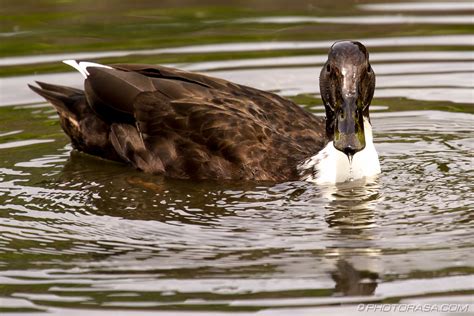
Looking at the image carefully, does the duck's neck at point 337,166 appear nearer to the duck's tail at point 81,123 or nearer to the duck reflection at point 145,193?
the duck reflection at point 145,193

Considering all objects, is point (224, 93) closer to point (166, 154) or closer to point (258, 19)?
point (166, 154)

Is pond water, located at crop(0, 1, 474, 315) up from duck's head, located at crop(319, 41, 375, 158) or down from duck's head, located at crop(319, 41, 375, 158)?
down

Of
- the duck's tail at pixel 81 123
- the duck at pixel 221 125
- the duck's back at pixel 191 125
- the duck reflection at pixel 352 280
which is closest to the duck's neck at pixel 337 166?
the duck at pixel 221 125

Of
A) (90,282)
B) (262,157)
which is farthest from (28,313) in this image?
(262,157)

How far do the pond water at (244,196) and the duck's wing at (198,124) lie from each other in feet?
0.63

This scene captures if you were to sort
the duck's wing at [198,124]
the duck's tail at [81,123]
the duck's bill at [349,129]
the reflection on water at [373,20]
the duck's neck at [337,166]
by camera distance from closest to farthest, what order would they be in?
the duck's bill at [349,129], the duck's neck at [337,166], the duck's wing at [198,124], the duck's tail at [81,123], the reflection on water at [373,20]

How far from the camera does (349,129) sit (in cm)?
1009

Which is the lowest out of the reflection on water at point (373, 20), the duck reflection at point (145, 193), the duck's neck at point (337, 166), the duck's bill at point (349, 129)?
the duck reflection at point (145, 193)

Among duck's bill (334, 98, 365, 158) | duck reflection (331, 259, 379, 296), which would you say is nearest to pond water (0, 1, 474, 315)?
duck reflection (331, 259, 379, 296)

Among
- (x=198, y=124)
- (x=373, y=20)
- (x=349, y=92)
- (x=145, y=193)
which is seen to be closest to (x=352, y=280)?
(x=349, y=92)

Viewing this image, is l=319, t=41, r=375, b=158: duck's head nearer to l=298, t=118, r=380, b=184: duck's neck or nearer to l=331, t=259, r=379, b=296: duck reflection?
l=298, t=118, r=380, b=184: duck's neck

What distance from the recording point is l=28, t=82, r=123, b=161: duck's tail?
38.1ft

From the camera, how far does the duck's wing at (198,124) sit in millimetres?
10648

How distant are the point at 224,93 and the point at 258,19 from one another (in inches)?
191
